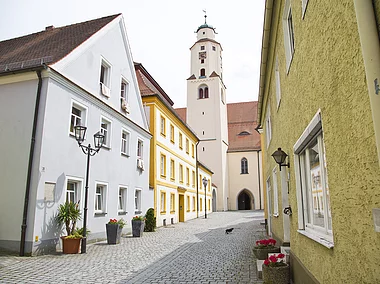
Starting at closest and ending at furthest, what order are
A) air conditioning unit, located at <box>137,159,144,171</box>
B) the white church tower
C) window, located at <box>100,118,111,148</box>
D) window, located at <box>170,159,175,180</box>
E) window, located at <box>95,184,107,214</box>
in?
window, located at <box>95,184,107,214</box>
window, located at <box>100,118,111,148</box>
air conditioning unit, located at <box>137,159,144,171</box>
window, located at <box>170,159,175,180</box>
the white church tower

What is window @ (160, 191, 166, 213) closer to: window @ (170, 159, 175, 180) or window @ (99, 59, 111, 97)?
window @ (170, 159, 175, 180)

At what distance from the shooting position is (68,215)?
34.8ft

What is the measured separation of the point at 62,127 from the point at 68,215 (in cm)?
295

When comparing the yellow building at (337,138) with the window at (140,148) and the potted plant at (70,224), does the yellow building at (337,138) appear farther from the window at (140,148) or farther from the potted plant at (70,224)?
the window at (140,148)

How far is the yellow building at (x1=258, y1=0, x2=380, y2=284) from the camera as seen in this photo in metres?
2.20

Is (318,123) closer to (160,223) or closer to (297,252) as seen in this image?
(297,252)

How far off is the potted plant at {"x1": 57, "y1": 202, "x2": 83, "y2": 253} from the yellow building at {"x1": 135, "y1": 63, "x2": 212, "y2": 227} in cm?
916

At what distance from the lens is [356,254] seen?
2.65 metres

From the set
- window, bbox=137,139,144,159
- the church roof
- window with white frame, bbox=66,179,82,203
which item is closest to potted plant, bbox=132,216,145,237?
window with white frame, bbox=66,179,82,203

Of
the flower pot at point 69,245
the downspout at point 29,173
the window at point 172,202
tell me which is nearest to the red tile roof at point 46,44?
the downspout at point 29,173

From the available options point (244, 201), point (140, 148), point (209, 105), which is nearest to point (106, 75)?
point (140, 148)

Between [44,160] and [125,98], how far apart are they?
7.30 metres

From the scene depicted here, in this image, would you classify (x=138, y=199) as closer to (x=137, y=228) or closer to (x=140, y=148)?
(x=140, y=148)

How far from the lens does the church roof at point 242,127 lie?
49.0 meters
